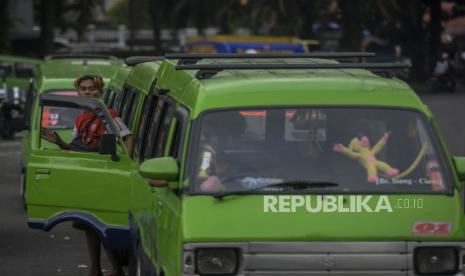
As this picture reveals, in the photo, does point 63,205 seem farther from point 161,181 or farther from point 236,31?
point 236,31

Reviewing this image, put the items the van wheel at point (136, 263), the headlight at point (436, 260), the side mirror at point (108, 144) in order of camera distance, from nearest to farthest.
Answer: the headlight at point (436, 260)
the van wheel at point (136, 263)
the side mirror at point (108, 144)

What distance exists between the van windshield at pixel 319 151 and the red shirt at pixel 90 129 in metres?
3.45

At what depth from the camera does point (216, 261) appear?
7.01 m

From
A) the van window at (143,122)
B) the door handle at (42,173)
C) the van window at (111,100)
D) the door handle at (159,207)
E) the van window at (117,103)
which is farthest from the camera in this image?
the van window at (111,100)

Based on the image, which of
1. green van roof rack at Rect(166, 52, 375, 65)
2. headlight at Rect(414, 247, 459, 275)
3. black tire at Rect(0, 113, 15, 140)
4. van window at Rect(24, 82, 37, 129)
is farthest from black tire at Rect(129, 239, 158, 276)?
black tire at Rect(0, 113, 15, 140)

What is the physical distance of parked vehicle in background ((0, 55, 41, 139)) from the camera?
93.5 feet

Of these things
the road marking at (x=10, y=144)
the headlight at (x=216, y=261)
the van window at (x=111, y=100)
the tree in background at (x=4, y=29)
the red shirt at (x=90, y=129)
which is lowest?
the headlight at (x=216, y=261)

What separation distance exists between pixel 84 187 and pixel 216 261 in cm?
342

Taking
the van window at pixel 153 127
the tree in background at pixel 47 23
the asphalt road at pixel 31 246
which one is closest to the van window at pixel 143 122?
the van window at pixel 153 127

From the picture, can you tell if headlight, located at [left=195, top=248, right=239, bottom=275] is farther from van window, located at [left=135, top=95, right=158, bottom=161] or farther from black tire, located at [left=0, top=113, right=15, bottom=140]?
black tire, located at [left=0, top=113, right=15, bottom=140]

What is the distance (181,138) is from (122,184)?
252cm

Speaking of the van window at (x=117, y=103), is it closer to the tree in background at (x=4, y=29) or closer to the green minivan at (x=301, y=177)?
the green minivan at (x=301, y=177)

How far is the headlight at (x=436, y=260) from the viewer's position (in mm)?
7129

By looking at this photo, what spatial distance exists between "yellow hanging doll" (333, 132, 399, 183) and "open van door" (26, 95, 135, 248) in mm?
2814
